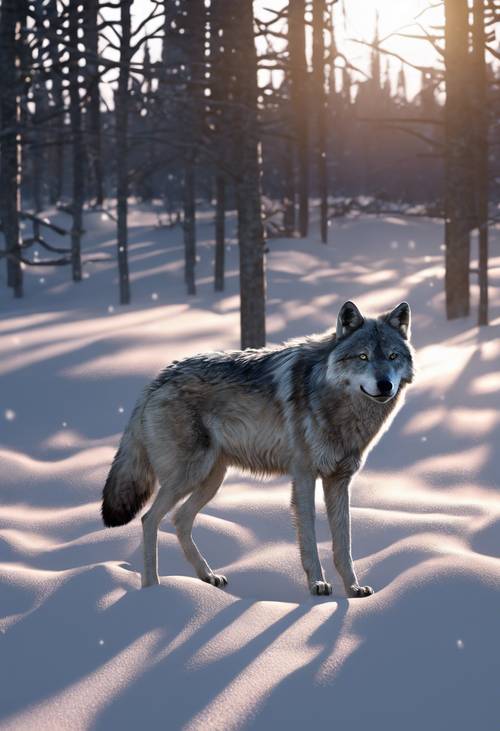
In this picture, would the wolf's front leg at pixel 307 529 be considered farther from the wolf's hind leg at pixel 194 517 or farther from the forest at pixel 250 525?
the wolf's hind leg at pixel 194 517

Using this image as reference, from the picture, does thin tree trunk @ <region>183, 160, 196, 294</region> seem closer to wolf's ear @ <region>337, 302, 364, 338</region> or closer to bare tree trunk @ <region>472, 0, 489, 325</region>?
bare tree trunk @ <region>472, 0, 489, 325</region>

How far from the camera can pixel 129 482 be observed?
522cm

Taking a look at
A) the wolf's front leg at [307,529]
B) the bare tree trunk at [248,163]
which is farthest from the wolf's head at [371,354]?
the bare tree trunk at [248,163]

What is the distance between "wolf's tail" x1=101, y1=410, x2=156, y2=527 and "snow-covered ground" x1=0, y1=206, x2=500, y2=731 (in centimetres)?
33

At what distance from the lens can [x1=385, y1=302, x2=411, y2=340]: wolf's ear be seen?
4973 millimetres

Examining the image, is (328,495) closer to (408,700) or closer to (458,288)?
(408,700)

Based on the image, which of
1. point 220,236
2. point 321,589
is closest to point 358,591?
point 321,589

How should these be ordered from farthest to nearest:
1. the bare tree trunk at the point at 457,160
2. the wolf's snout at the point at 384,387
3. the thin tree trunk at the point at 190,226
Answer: the thin tree trunk at the point at 190,226, the bare tree trunk at the point at 457,160, the wolf's snout at the point at 384,387

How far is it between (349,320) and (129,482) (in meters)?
1.70

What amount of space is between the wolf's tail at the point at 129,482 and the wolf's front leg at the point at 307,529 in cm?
96

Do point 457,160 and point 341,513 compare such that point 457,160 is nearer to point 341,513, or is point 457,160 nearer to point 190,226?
point 190,226

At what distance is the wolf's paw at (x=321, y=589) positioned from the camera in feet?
15.9

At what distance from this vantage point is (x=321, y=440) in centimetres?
493

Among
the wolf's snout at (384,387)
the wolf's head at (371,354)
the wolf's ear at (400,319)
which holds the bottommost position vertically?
the wolf's snout at (384,387)
